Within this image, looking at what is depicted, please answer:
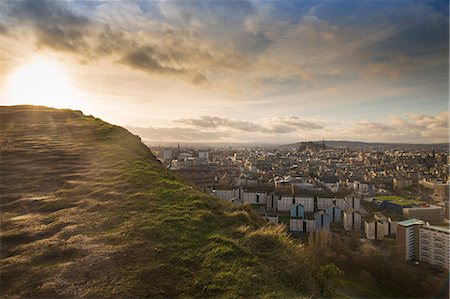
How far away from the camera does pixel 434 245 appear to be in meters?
16.7

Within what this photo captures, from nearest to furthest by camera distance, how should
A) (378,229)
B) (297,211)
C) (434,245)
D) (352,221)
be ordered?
(434,245)
(378,229)
(352,221)
(297,211)

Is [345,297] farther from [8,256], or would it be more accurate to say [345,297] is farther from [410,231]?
[8,256]

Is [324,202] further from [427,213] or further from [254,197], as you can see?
[427,213]

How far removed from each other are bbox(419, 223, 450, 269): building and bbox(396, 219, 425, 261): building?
34 cm

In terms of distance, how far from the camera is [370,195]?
3534 centimetres

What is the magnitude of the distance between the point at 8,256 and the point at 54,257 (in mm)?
699

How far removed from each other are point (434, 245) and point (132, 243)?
18.3 meters

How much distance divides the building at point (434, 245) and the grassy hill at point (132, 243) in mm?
15002

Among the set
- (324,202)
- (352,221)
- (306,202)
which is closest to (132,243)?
(352,221)

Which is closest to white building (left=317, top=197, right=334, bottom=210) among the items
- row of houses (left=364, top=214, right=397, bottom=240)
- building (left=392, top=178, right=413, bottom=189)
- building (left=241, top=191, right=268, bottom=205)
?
building (left=241, top=191, right=268, bottom=205)

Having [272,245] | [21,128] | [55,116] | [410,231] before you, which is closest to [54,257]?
[272,245]

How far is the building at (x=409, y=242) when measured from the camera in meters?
17.5

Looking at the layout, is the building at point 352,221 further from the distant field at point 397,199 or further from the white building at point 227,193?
the white building at point 227,193

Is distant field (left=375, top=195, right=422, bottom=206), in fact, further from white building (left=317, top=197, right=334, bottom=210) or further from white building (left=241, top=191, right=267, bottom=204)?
white building (left=241, top=191, right=267, bottom=204)
